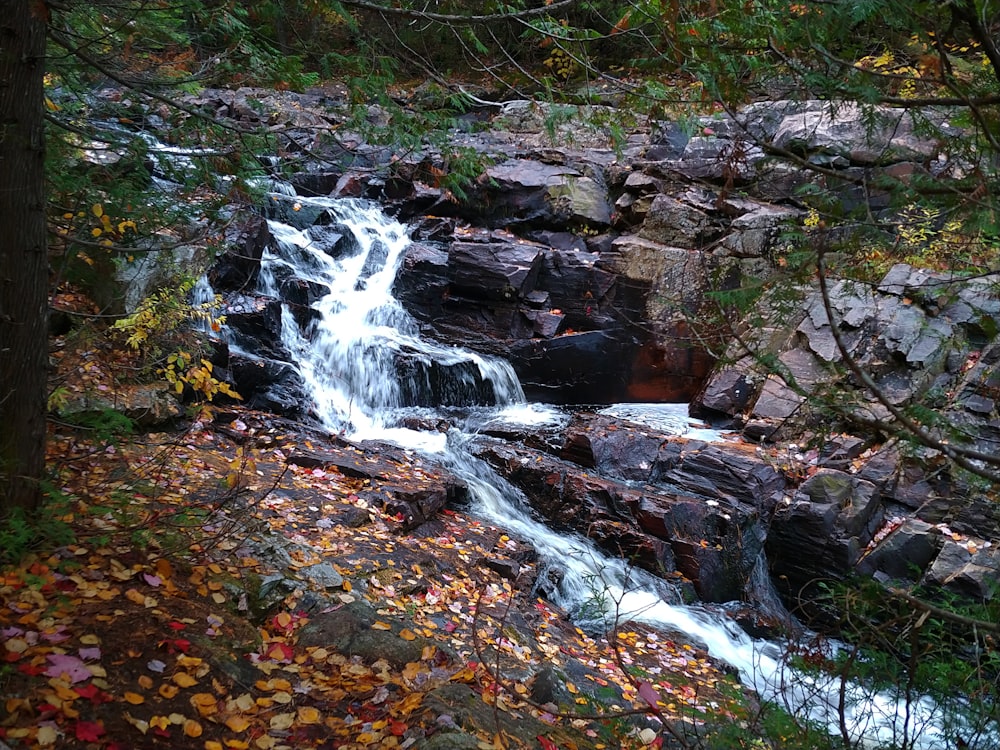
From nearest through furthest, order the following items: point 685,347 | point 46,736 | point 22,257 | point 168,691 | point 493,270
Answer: point 46,736, point 168,691, point 22,257, point 685,347, point 493,270

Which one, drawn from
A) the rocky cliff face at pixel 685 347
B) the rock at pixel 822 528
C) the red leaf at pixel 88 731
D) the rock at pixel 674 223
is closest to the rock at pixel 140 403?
the rocky cliff face at pixel 685 347

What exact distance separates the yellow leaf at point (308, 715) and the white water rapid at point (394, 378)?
3.64 meters

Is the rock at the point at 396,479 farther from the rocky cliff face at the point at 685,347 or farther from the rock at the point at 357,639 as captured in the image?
the rock at the point at 357,639

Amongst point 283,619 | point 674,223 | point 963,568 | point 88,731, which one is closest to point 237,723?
point 88,731

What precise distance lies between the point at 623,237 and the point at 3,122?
1147 centimetres

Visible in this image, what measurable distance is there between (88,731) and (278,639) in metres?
1.28

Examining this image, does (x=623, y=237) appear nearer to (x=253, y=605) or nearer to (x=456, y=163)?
(x=456, y=163)

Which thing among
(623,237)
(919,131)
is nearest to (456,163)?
(919,131)

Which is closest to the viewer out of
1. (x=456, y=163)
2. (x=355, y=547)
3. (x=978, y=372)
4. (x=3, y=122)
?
(x=3, y=122)

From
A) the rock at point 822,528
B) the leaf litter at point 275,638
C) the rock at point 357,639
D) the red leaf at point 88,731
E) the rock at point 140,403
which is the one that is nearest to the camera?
the red leaf at point 88,731

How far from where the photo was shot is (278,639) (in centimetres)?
370

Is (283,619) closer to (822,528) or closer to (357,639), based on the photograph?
(357,639)

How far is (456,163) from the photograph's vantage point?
4648 millimetres

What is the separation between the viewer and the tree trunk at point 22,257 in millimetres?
3123
